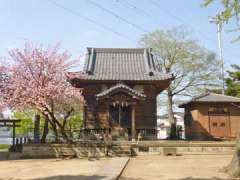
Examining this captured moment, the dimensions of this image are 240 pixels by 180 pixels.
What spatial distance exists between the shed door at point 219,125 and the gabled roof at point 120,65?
5.61m

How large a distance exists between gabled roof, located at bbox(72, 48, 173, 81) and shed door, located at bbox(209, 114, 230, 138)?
221 inches

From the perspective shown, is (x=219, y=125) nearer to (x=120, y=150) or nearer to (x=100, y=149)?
(x=120, y=150)

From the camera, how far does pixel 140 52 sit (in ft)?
84.7

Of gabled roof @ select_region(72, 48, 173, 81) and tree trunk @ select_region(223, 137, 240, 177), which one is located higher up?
gabled roof @ select_region(72, 48, 173, 81)

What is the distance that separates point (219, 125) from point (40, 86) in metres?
14.3

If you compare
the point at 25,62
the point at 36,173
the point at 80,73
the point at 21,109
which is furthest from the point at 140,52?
the point at 36,173

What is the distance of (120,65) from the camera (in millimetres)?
23812

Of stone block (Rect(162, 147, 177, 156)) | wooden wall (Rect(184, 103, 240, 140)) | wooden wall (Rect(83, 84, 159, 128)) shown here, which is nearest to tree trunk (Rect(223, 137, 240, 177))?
stone block (Rect(162, 147, 177, 156))

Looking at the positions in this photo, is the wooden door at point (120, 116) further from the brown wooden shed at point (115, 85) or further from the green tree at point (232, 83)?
the green tree at point (232, 83)

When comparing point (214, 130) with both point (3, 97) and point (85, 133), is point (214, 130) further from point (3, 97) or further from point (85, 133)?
point (3, 97)

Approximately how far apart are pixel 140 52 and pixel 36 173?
16.9 metres

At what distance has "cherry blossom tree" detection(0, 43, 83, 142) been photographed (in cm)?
1717

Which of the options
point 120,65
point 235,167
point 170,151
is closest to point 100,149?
point 170,151

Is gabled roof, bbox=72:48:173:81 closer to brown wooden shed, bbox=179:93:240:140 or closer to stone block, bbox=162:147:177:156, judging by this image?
brown wooden shed, bbox=179:93:240:140
